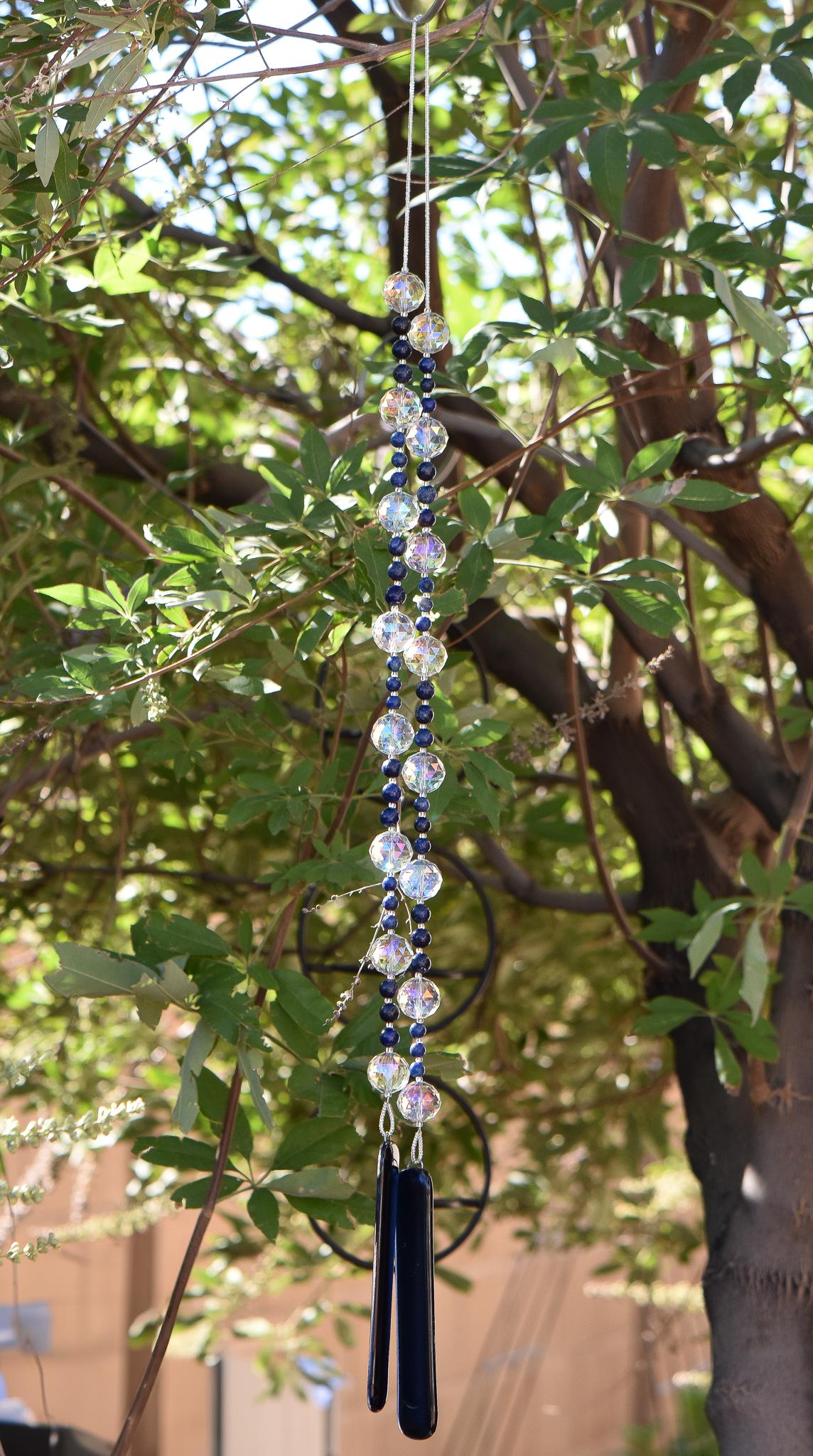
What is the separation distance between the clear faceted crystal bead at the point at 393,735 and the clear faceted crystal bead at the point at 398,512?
102 millimetres

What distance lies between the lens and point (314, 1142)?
928mm

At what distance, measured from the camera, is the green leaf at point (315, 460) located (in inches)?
35.0

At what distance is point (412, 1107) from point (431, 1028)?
311 millimetres

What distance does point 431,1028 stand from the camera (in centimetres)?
98

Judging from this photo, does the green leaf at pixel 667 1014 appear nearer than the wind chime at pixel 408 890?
No

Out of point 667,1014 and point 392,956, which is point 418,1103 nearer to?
point 392,956

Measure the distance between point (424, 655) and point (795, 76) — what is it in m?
0.58

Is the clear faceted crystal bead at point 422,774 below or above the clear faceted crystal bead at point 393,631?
below

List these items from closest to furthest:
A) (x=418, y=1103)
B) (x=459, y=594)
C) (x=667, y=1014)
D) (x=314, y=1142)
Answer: (x=418, y=1103)
(x=459, y=594)
(x=314, y=1142)
(x=667, y=1014)

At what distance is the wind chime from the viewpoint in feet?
2.12

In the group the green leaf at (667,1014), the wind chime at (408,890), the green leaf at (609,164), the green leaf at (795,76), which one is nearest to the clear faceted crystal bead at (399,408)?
the wind chime at (408,890)

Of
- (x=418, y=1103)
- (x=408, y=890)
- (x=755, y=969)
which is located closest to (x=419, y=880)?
(x=408, y=890)

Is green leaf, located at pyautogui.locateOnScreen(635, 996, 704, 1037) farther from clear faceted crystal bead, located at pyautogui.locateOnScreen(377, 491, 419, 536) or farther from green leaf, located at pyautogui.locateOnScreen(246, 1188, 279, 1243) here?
clear faceted crystal bead, located at pyautogui.locateOnScreen(377, 491, 419, 536)

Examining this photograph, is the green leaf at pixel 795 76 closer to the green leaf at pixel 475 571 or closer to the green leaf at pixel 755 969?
the green leaf at pixel 475 571
